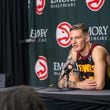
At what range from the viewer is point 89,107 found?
2.23 m

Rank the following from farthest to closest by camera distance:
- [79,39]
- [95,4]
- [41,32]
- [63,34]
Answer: [41,32] → [63,34] → [95,4] → [79,39]

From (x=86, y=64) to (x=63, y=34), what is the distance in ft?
2.15

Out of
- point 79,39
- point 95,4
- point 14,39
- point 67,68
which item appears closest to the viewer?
point 67,68

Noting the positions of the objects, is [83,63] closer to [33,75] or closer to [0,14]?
[33,75]

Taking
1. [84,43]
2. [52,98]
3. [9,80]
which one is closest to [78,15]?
[84,43]

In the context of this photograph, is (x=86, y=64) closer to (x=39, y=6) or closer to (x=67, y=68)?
(x=67, y=68)

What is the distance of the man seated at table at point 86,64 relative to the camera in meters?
2.86

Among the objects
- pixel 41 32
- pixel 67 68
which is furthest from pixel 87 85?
pixel 41 32

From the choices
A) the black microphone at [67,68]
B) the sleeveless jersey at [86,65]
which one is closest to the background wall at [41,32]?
the sleeveless jersey at [86,65]

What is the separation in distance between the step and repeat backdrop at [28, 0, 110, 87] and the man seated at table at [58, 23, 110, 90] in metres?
0.34

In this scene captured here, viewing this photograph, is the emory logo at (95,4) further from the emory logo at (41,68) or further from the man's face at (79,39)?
the emory logo at (41,68)

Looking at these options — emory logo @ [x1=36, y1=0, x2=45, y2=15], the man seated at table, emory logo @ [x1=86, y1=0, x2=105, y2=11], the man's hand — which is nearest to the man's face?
the man seated at table

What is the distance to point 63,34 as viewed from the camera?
3607 millimetres

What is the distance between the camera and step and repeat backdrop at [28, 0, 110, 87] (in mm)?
3352
